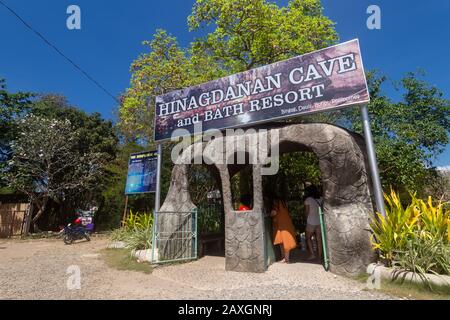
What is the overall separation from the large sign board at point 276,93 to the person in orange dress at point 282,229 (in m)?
2.17

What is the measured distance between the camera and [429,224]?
5.07 metres

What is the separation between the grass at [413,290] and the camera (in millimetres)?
4281

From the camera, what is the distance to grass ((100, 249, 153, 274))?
22.7 feet

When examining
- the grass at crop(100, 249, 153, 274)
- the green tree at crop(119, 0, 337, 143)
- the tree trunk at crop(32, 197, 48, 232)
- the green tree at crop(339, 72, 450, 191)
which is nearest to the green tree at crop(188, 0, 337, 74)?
the green tree at crop(119, 0, 337, 143)

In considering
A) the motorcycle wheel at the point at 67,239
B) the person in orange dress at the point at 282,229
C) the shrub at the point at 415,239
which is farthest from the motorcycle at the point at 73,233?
the shrub at the point at 415,239

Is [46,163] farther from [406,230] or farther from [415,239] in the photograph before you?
[415,239]

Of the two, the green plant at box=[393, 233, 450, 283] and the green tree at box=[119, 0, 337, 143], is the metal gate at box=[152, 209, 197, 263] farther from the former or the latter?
the green tree at box=[119, 0, 337, 143]

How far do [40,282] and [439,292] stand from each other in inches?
276

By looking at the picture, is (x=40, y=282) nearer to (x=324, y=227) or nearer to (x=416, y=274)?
(x=324, y=227)

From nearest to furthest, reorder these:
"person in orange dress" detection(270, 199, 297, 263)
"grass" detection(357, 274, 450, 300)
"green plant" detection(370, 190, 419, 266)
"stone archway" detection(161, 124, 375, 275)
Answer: "grass" detection(357, 274, 450, 300) < "green plant" detection(370, 190, 419, 266) < "stone archway" detection(161, 124, 375, 275) < "person in orange dress" detection(270, 199, 297, 263)

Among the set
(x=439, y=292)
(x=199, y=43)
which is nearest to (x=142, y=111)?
(x=199, y=43)

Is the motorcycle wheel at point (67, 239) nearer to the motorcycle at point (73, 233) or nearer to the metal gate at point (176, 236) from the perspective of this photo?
the motorcycle at point (73, 233)

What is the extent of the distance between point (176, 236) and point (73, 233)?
25.3ft

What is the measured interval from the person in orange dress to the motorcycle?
9.96 meters
